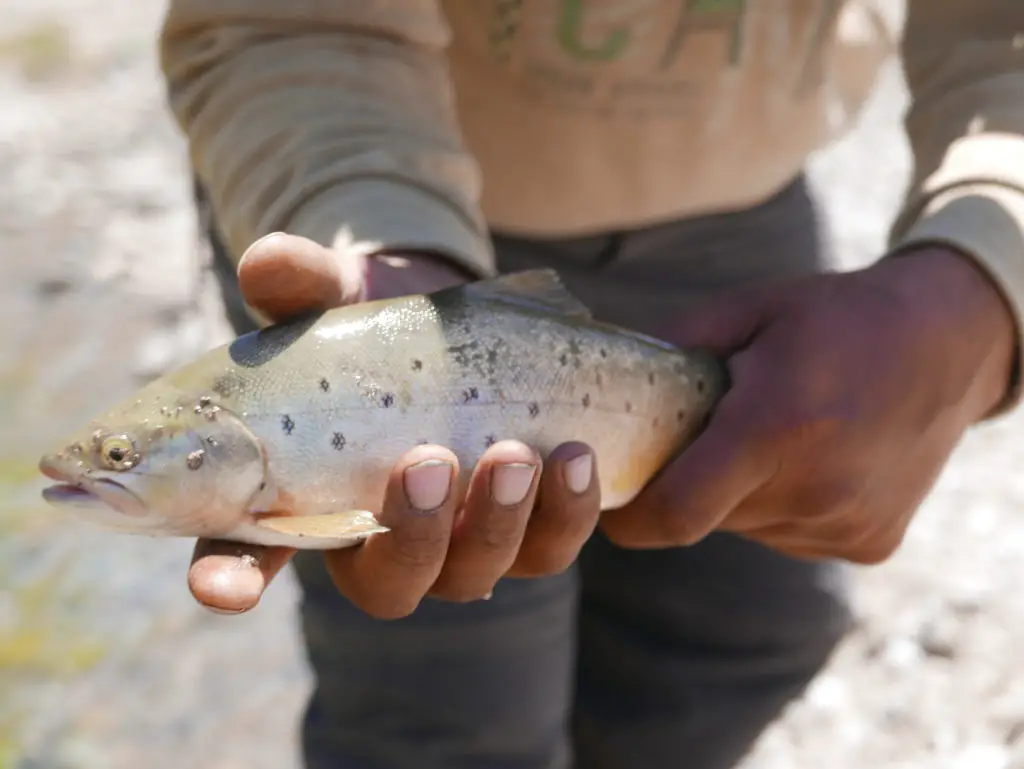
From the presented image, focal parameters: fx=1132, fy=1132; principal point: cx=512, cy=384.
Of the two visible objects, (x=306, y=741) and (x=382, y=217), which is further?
(x=306, y=741)

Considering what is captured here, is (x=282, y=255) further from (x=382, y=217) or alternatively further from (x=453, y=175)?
(x=453, y=175)

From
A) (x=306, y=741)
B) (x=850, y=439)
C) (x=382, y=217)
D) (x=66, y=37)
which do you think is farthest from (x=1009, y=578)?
(x=66, y=37)

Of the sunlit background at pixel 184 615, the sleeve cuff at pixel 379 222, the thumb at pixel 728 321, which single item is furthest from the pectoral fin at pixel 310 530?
the sunlit background at pixel 184 615

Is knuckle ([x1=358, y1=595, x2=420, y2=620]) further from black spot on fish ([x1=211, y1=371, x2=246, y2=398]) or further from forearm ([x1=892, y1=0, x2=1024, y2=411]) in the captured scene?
forearm ([x1=892, y1=0, x2=1024, y2=411])

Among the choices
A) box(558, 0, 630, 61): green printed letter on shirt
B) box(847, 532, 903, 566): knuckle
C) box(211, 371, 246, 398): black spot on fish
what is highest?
box(558, 0, 630, 61): green printed letter on shirt

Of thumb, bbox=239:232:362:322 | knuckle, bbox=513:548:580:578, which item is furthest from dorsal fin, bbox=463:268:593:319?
knuckle, bbox=513:548:580:578
